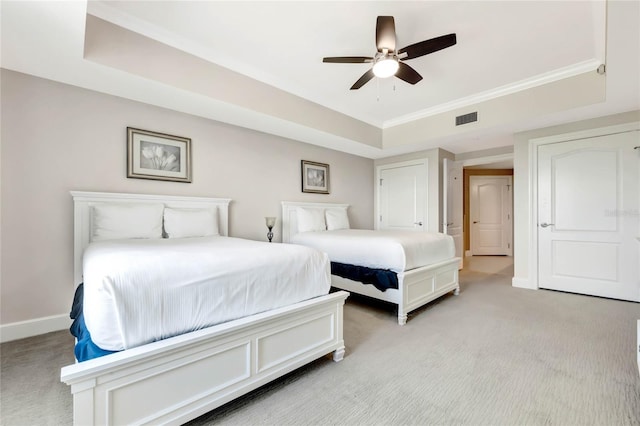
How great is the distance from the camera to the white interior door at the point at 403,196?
506 cm

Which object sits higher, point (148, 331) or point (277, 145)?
point (277, 145)

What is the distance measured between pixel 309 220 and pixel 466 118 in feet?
8.70

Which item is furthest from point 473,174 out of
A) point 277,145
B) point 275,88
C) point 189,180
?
point 189,180

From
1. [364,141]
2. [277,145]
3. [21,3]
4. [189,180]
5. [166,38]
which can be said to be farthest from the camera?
[364,141]

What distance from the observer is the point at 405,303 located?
2.71 meters

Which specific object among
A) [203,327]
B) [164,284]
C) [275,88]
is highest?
[275,88]

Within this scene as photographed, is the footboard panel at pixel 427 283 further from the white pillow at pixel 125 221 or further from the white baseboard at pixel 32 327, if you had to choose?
the white baseboard at pixel 32 327

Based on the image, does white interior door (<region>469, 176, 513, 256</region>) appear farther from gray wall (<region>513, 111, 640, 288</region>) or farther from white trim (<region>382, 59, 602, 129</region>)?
white trim (<region>382, 59, 602, 129</region>)

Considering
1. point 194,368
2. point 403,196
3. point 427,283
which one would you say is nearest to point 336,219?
point 403,196

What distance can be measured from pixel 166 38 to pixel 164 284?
236 cm

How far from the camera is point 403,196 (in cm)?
533

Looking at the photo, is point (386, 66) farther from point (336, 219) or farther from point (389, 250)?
point (336, 219)

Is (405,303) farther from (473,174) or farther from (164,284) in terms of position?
(473,174)

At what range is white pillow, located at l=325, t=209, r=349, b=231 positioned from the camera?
454cm
